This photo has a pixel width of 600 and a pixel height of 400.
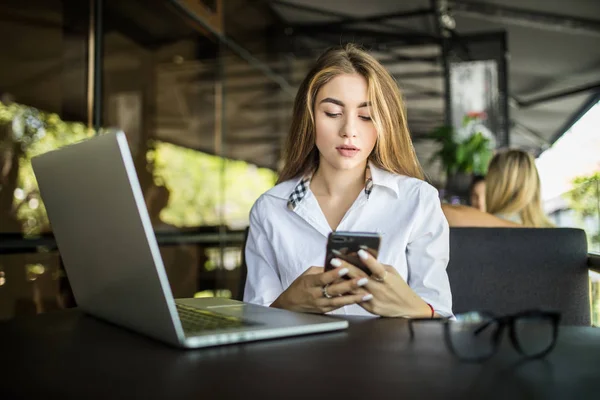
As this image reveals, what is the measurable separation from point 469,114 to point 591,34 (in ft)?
9.61

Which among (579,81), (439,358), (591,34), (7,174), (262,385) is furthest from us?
(579,81)

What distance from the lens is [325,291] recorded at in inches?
49.9

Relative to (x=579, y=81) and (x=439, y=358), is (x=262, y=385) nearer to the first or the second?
(x=439, y=358)

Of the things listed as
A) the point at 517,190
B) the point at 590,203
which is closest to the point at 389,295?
the point at 590,203

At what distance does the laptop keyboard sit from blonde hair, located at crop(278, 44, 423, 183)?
761 mm

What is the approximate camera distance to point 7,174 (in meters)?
2.96

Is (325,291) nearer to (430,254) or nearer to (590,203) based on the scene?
(430,254)

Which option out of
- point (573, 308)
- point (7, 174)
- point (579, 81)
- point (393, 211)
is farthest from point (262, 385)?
point (579, 81)

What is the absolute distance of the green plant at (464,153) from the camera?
734 cm

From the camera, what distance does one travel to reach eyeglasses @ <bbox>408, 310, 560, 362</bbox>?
800 mm

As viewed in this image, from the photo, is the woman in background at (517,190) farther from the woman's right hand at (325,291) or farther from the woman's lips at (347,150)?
the woman's right hand at (325,291)

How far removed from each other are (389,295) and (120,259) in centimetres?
60

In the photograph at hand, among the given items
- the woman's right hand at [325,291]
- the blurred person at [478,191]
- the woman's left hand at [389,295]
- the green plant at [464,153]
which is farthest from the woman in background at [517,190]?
the green plant at [464,153]

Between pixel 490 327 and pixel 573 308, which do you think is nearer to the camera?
pixel 490 327
